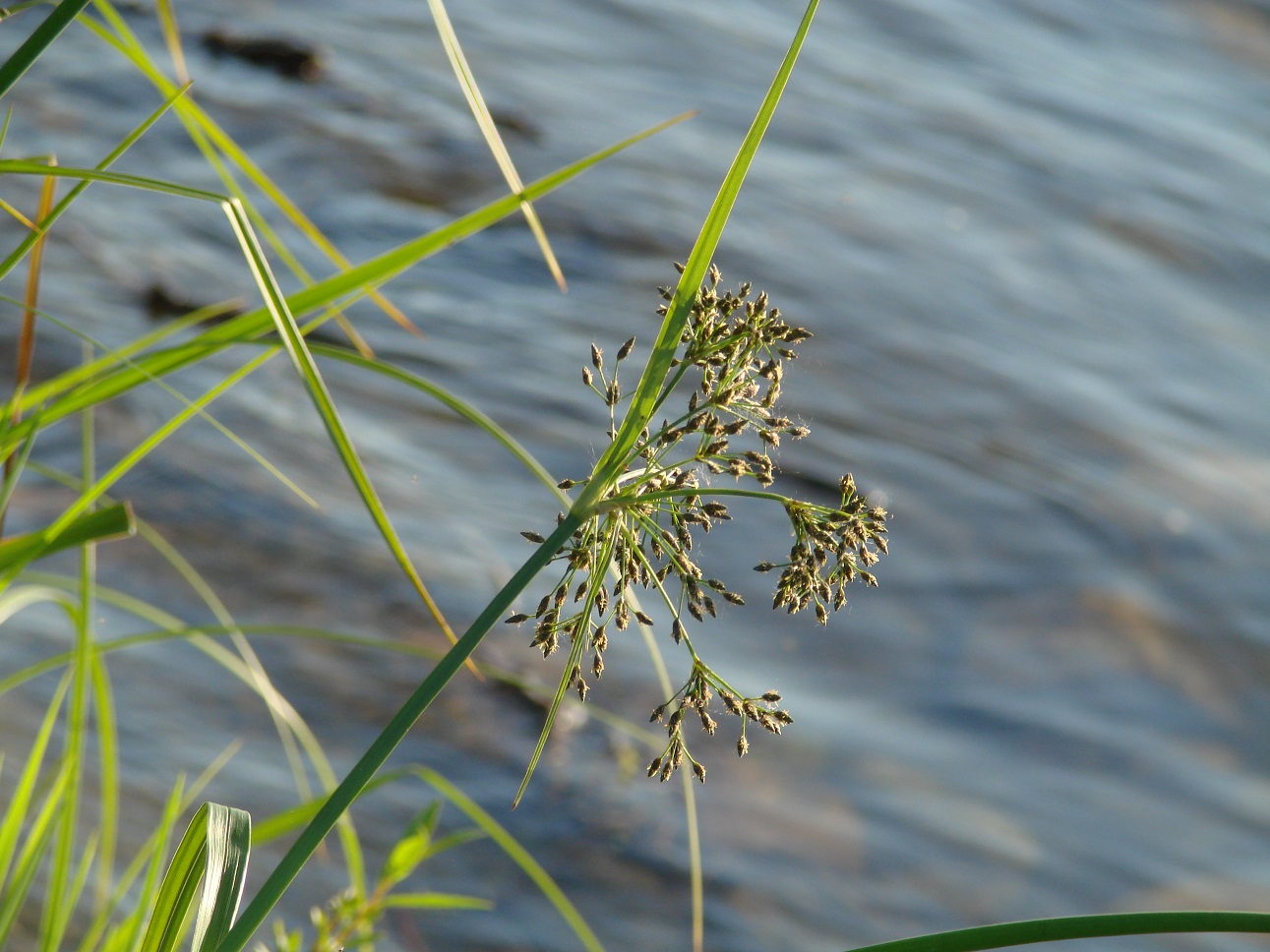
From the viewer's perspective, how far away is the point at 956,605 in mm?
4398

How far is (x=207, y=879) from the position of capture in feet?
2.35

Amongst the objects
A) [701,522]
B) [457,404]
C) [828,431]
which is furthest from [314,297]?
[828,431]

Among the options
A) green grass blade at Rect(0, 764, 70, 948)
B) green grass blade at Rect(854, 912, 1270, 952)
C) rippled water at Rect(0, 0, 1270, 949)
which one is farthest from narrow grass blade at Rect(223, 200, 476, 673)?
rippled water at Rect(0, 0, 1270, 949)

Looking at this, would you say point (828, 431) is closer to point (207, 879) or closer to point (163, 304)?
point (163, 304)

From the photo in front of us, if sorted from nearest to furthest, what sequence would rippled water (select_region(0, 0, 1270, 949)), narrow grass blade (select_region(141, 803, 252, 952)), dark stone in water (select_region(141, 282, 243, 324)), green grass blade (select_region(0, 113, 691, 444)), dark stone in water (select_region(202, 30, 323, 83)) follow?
narrow grass blade (select_region(141, 803, 252, 952)) < green grass blade (select_region(0, 113, 691, 444)) < rippled water (select_region(0, 0, 1270, 949)) < dark stone in water (select_region(141, 282, 243, 324)) < dark stone in water (select_region(202, 30, 323, 83))

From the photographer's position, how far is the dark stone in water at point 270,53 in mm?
6383

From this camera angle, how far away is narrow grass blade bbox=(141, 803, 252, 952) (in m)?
0.71

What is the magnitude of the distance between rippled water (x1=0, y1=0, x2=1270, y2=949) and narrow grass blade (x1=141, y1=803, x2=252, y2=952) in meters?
2.20

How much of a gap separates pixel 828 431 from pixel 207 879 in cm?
443

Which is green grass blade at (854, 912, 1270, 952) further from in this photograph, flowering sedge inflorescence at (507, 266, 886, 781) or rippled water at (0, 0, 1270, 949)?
rippled water at (0, 0, 1270, 949)

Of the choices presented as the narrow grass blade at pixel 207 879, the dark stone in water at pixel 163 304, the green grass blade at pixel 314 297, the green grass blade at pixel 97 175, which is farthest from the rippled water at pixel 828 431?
the green grass blade at pixel 97 175

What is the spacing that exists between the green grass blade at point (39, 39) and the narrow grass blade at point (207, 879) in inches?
Result: 17.5

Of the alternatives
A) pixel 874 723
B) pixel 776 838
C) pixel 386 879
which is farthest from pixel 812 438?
Answer: pixel 386 879

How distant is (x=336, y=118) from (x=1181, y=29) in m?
6.05
